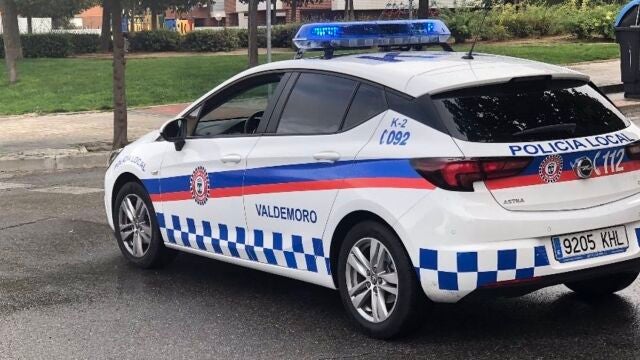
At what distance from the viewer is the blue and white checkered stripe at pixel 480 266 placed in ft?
13.4

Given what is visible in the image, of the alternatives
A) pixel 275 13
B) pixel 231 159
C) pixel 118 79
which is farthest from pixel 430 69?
pixel 275 13

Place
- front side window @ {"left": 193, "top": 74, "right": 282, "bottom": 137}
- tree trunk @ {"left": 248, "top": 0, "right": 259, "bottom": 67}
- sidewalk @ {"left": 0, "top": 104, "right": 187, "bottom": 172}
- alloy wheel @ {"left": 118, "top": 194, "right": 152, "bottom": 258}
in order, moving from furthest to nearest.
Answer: tree trunk @ {"left": 248, "top": 0, "right": 259, "bottom": 67} → sidewalk @ {"left": 0, "top": 104, "right": 187, "bottom": 172} → alloy wheel @ {"left": 118, "top": 194, "right": 152, "bottom": 258} → front side window @ {"left": 193, "top": 74, "right": 282, "bottom": 137}

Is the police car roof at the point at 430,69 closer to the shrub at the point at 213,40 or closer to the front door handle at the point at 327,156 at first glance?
the front door handle at the point at 327,156

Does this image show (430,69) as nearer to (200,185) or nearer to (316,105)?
(316,105)

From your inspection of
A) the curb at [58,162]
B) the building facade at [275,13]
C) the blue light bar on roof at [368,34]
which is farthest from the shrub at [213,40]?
the blue light bar on roof at [368,34]

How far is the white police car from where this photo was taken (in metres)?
4.16

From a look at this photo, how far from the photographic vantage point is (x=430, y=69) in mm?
4711

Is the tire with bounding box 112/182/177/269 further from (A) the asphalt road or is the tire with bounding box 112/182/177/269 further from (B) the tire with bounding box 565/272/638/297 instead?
(B) the tire with bounding box 565/272/638/297

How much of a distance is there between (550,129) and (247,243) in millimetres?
1984

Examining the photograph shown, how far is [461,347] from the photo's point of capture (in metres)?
4.45

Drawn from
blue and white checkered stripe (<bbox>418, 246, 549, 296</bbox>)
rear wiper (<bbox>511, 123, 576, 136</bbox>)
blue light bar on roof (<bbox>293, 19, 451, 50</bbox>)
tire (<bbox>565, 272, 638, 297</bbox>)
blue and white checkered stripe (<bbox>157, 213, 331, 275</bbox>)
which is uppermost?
blue light bar on roof (<bbox>293, 19, 451, 50</bbox>)

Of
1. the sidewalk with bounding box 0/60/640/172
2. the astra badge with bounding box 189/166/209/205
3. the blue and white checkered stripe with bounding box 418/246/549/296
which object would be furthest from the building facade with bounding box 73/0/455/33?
the blue and white checkered stripe with bounding box 418/246/549/296

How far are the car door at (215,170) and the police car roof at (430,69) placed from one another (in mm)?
498

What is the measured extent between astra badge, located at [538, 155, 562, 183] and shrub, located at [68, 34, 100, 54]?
3554 centimetres
